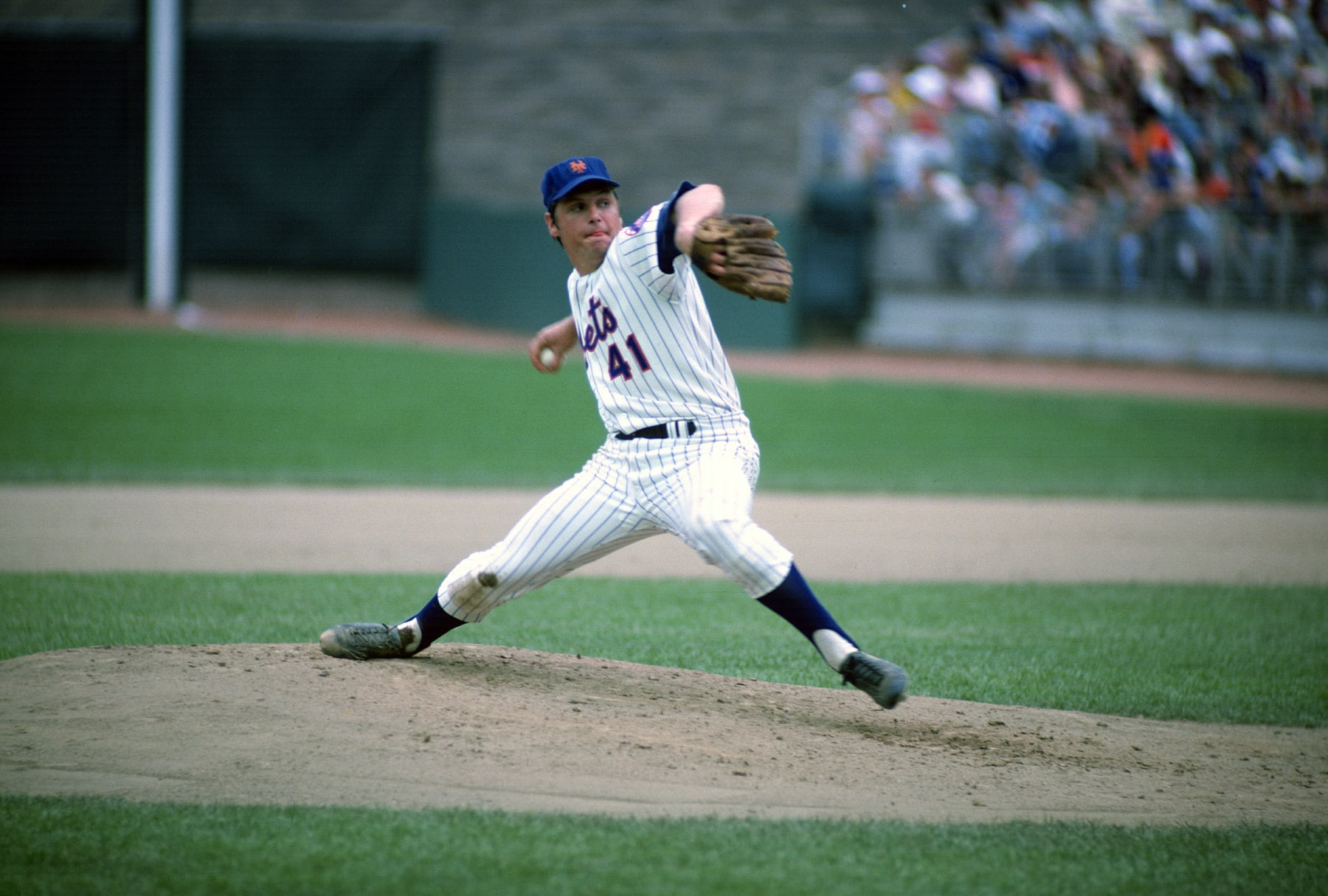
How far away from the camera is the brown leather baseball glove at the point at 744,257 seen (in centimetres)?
371

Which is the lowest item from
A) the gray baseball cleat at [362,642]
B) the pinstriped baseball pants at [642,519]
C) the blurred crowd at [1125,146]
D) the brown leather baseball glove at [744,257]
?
the gray baseball cleat at [362,642]

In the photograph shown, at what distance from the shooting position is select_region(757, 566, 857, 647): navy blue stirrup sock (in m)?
4.07

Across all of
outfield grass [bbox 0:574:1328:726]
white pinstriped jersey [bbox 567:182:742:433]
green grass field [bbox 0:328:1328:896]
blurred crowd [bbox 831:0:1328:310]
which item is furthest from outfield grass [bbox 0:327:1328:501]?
white pinstriped jersey [bbox 567:182:742:433]

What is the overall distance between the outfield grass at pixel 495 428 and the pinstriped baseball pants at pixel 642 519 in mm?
5435

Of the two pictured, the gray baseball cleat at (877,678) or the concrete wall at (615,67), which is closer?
the gray baseball cleat at (877,678)

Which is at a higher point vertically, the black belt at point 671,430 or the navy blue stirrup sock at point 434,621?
the black belt at point 671,430

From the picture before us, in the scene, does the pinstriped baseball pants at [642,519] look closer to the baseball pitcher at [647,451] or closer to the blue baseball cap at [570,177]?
the baseball pitcher at [647,451]

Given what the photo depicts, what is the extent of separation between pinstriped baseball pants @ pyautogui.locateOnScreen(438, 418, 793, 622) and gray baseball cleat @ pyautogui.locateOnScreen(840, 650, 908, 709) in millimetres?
355

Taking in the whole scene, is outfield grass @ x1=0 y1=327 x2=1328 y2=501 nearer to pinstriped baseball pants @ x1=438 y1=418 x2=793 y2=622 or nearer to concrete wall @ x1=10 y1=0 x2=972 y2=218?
pinstriped baseball pants @ x1=438 y1=418 x2=793 y2=622

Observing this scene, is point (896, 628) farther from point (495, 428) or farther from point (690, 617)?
point (495, 428)

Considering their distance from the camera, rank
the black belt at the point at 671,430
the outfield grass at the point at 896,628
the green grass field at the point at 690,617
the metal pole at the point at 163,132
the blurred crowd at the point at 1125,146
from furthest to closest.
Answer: the metal pole at the point at 163,132
the blurred crowd at the point at 1125,146
the outfield grass at the point at 896,628
the black belt at the point at 671,430
the green grass field at the point at 690,617

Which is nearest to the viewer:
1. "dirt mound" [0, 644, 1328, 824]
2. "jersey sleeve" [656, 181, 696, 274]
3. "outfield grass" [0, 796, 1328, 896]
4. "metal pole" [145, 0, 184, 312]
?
"outfield grass" [0, 796, 1328, 896]

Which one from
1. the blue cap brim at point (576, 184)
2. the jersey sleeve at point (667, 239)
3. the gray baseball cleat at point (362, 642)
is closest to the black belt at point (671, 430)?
the jersey sleeve at point (667, 239)

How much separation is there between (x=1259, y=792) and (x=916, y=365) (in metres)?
14.2
